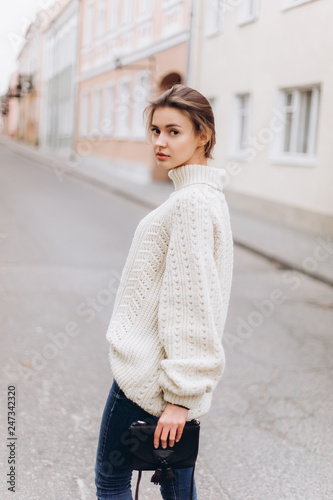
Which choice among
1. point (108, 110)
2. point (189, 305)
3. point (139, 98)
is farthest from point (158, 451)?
point (108, 110)

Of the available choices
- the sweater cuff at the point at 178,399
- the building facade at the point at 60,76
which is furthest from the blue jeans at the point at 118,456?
the building facade at the point at 60,76

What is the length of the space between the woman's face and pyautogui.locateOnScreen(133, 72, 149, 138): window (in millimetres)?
20252

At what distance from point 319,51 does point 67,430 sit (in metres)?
10.5

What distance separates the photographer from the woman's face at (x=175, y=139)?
73.2 inches

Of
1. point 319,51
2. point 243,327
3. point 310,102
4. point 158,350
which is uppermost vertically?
Result: point 319,51

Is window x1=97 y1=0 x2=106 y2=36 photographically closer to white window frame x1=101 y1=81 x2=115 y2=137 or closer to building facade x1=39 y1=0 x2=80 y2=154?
white window frame x1=101 y1=81 x2=115 y2=137

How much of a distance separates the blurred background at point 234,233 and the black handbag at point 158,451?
3.95ft

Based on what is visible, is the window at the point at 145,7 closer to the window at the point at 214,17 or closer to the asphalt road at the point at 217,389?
the window at the point at 214,17

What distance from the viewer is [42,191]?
17.3 metres

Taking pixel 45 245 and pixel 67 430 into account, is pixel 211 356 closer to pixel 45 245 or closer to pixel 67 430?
pixel 67 430

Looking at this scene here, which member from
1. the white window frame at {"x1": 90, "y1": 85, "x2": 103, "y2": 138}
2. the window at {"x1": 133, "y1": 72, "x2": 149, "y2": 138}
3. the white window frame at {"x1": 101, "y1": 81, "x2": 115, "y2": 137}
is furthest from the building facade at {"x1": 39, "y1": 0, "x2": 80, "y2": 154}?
the window at {"x1": 133, "y1": 72, "x2": 149, "y2": 138}

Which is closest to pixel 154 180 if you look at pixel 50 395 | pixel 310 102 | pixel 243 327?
pixel 310 102

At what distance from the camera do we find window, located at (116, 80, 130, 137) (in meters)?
24.4

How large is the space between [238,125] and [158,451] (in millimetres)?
14962
